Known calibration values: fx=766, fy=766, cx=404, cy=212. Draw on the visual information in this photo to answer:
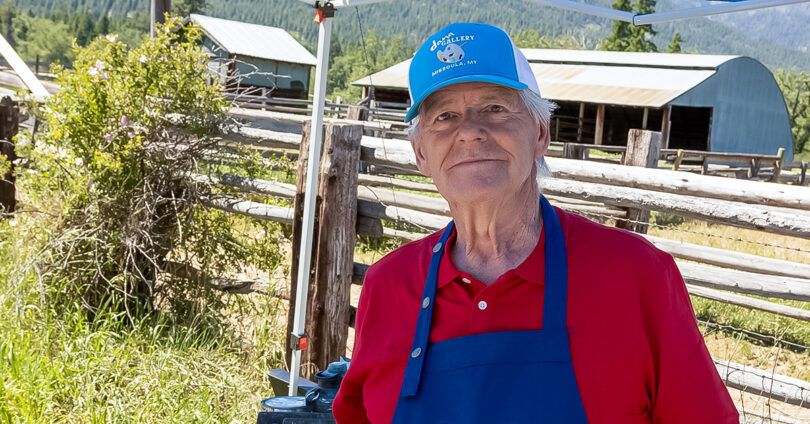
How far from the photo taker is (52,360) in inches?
159

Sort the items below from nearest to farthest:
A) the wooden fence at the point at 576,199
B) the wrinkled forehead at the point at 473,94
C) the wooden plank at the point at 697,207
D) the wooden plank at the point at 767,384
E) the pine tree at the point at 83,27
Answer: the wrinkled forehead at the point at 473,94 → the wooden plank at the point at 697,207 → the wooden fence at the point at 576,199 → the wooden plank at the point at 767,384 → the pine tree at the point at 83,27

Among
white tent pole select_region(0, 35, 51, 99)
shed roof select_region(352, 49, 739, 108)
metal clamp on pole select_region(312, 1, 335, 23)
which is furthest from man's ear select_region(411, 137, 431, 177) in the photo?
shed roof select_region(352, 49, 739, 108)

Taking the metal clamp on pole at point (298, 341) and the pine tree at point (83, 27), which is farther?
the pine tree at point (83, 27)

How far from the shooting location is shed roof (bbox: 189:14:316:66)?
3744cm

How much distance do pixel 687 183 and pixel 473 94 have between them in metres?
2.52

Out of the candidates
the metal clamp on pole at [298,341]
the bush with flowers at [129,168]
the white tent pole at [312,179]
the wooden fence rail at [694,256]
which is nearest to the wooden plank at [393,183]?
the wooden fence rail at [694,256]

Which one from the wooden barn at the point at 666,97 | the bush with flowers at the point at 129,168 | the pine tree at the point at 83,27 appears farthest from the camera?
the pine tree at the point at 83,27

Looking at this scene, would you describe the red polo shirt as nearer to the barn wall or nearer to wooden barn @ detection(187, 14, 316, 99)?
the barn wall

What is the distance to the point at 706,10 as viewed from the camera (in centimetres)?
360

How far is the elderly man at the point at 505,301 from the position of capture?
142 centimetres

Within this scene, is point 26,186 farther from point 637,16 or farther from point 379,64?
point 379,64

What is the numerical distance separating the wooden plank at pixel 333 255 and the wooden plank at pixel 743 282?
2.02 m

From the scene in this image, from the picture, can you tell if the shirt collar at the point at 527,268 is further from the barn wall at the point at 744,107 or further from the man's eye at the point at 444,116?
the barn wall at the point at 744,107

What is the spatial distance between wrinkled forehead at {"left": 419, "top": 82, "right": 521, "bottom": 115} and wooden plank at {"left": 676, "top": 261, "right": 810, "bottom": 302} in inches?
125
